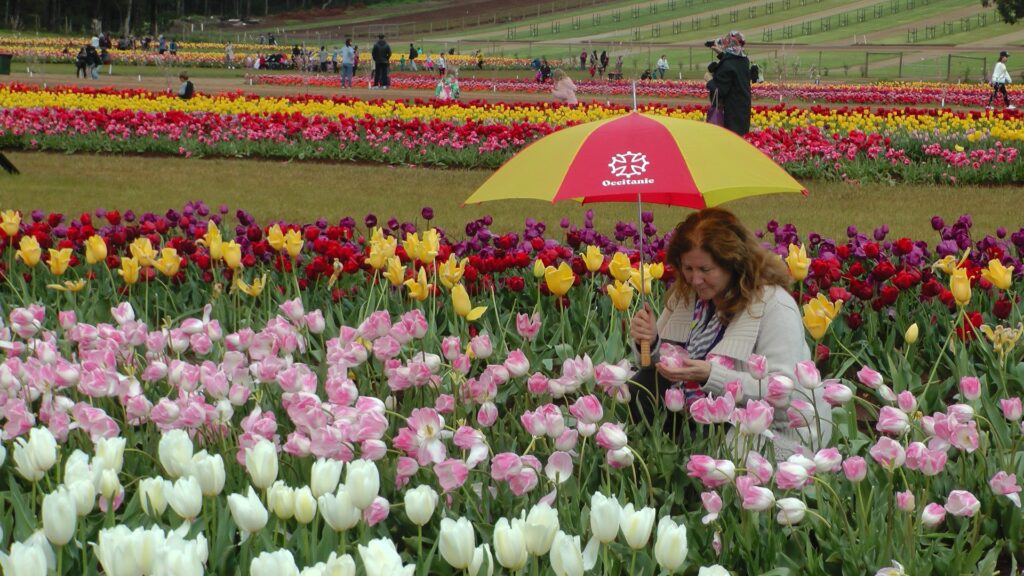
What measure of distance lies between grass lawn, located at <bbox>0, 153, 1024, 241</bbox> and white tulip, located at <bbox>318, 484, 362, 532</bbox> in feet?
24.4

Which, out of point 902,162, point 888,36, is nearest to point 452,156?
point 902,162

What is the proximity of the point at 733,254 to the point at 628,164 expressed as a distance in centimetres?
46

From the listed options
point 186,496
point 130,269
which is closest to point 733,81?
point 130,269

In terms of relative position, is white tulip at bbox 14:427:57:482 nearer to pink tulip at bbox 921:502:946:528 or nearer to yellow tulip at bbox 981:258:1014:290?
pink tulip at bbox 921:502:946:528

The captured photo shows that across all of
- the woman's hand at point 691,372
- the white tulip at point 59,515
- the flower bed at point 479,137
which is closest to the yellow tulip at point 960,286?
the woman's hand at point 691,372

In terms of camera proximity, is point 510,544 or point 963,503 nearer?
point 510,544

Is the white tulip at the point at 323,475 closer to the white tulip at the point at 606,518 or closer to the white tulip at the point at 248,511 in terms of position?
the white tulip at the point at 248,511

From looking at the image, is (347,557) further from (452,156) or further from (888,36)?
(888,36)

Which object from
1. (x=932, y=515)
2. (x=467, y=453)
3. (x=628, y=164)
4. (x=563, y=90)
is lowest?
(x=467, y=453)

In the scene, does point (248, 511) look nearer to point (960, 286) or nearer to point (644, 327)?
point (644, 327)

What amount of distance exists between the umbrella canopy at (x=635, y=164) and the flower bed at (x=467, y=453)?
47 centimetres

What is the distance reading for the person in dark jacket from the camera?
102 ft

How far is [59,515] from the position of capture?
2.29 m

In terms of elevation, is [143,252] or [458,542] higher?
[143,252]
